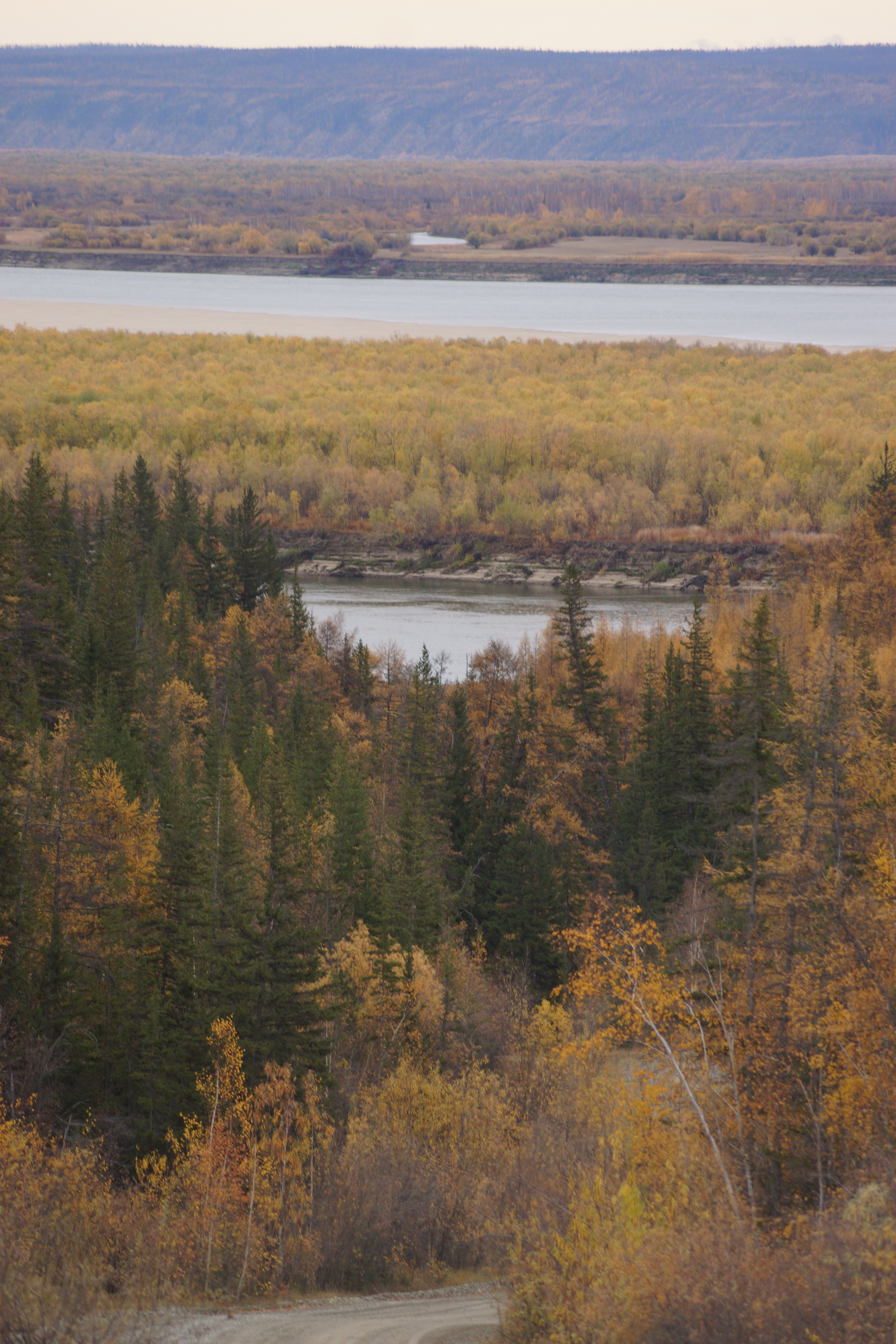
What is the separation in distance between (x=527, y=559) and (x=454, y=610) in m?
19.1

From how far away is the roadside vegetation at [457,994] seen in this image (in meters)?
18.5

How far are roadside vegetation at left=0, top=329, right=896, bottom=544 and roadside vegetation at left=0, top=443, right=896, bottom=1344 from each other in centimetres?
6751

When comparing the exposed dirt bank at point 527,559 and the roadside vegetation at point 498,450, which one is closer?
the exposed dirt bank at point 527,559

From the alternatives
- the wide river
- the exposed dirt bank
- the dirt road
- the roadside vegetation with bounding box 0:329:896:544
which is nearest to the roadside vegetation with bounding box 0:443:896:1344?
the dirt road

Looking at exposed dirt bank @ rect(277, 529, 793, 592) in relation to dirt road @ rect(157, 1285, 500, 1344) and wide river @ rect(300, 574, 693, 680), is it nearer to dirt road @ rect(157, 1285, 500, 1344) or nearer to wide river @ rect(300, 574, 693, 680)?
wide river @ rect(300, 574, 693, 680)

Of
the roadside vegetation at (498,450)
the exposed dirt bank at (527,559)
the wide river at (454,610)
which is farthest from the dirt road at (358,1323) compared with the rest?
the roadside vegetation at (498,450)

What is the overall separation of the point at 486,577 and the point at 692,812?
238 feet

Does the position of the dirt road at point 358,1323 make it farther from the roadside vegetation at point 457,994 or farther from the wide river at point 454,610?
the wide river at point 454,610

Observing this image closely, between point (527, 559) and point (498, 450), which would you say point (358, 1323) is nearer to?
point (527, 559)

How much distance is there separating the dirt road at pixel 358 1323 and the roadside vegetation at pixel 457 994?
103 centimetres

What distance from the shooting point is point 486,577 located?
13150cm

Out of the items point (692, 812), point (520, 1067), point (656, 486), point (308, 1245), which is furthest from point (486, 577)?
point (308, 1245)

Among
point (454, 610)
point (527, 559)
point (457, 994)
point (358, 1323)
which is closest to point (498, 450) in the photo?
point (527, 559)

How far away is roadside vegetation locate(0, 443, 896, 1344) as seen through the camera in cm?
1850
